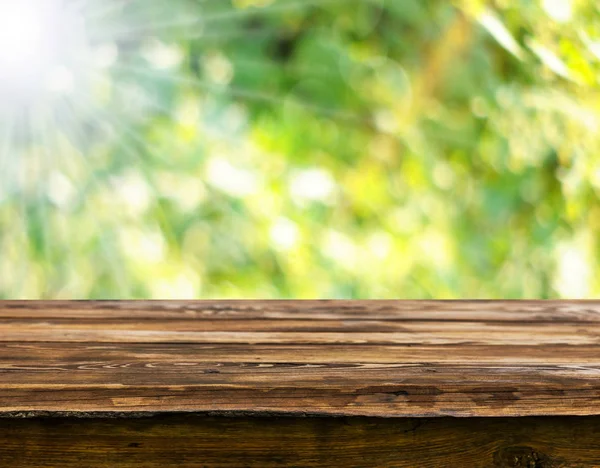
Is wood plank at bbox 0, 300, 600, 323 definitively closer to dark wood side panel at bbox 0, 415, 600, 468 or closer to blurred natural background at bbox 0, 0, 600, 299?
dark wood side panel at bbox 0, 415, 600, 468

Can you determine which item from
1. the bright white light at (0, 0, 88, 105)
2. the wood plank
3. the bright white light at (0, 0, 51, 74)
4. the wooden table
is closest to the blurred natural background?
the bright white light at (0, 0, 88, 105)

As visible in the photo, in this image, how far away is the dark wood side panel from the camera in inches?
23.2

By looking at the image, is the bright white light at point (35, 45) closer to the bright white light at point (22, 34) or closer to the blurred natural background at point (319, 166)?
the bright white light at point (22, 34)

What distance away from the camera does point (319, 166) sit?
9.14 ft

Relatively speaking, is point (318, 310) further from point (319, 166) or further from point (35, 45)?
point (35, 45)

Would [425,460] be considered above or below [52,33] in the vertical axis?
below

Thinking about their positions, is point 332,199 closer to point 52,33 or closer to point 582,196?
point 582,196

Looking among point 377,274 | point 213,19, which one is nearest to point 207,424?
point 377,274

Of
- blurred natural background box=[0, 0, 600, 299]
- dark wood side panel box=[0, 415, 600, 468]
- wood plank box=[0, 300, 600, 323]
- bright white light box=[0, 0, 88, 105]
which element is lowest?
dark wood side panel box=[0, 415, 600, 468]

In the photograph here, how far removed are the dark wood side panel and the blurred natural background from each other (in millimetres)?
1953

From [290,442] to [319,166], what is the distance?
2.22m

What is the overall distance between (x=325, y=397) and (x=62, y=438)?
19 centimetres

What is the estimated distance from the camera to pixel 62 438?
0.59 metres

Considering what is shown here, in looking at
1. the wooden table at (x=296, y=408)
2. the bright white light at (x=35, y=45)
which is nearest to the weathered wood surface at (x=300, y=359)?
the wooden table at (x=296, y=408)
